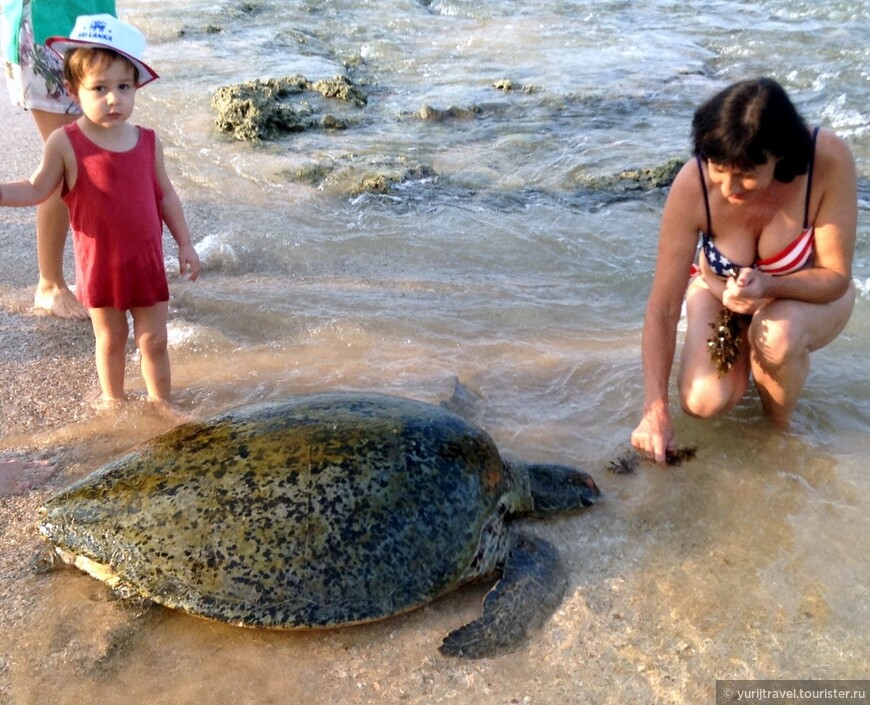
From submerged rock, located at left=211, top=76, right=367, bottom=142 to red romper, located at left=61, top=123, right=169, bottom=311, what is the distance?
3.63 m

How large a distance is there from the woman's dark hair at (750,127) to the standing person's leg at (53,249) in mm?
2779

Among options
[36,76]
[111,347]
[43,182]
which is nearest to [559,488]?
[111,347]

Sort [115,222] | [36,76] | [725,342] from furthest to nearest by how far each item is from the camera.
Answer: [36,76]
[725,342]
[115,222]

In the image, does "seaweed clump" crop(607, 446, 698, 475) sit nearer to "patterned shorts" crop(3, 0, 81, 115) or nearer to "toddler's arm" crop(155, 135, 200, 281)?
"toddler's arm" crop(155, 135, 200, 281)

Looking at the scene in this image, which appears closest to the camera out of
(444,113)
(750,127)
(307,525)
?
(307,525)

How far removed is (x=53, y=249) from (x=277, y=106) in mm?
3642

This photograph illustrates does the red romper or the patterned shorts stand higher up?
the patterned shorts

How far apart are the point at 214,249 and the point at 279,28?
306 inches

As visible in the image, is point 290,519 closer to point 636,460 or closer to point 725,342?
point 636,460

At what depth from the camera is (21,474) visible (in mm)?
2734

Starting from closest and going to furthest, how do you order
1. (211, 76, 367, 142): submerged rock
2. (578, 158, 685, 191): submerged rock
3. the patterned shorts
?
1. the patterned shorts
2. (578, 158, 685, 191): submerged rock
3. (211, 76, 367, 142): submerged rock

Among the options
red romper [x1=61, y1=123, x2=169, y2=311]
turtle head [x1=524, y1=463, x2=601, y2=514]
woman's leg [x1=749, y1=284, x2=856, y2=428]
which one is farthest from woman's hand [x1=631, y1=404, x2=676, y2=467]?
red romper [x1=61, y1=123, x2=169, y2=311]

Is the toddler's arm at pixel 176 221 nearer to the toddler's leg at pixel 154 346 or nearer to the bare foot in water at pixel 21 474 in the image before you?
the toddler's leg at pixel 154 346

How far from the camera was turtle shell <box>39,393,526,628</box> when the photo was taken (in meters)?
2.14
